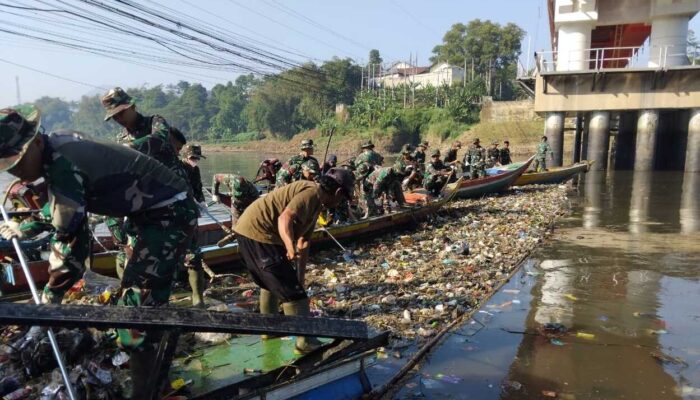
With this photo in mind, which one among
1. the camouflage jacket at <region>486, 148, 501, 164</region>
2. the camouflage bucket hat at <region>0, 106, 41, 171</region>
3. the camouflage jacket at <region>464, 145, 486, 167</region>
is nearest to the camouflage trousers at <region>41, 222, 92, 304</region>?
the camouflage bucket hat at <region>0, 106, 41, 171</region>

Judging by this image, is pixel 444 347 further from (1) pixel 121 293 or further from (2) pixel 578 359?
(1) pixel 121 293

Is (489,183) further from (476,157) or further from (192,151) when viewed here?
(192,151)

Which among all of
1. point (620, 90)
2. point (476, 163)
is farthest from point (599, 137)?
point (476, 163)

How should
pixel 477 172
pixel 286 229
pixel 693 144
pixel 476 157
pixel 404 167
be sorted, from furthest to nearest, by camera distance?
pixel 693 144, pixel 476 157, pixel 477 172, pixel 404 167, pixel 286 229

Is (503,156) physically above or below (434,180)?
above

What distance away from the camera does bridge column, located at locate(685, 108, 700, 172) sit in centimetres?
2295

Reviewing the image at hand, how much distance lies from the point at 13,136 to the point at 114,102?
2.18 metres

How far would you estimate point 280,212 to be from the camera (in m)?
3.78

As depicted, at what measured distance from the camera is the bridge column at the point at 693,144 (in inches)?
904

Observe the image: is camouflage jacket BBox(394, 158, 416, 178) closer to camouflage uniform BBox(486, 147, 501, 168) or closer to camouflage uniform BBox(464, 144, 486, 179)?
camouflage uniform BBox(464, 144, 486, 179)

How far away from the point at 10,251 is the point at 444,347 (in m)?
4.51

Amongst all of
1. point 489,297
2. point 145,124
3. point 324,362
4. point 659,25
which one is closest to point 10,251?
point 145,124

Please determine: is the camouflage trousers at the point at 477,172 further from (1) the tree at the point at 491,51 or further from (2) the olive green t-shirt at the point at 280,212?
(1) the tree at the point at 491,51

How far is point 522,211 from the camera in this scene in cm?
1278
